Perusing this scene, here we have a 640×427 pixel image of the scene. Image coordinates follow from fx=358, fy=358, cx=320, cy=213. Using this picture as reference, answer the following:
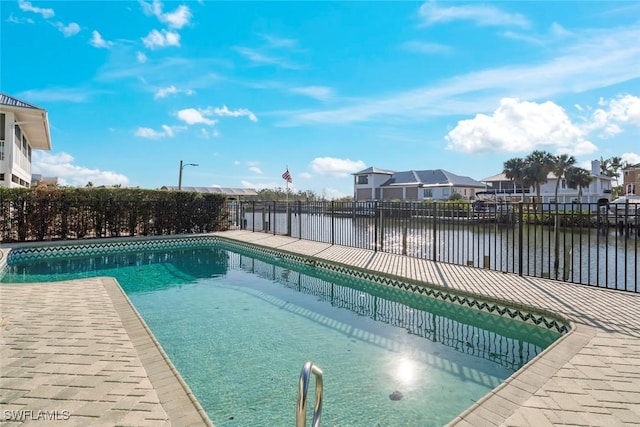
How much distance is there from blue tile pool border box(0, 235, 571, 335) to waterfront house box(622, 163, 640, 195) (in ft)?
143

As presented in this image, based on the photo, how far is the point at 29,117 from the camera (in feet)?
55.8

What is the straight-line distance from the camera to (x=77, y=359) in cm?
335

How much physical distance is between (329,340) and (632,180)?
158ft

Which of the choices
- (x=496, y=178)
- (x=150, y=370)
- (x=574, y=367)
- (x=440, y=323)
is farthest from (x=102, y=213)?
(x=496, y=178)

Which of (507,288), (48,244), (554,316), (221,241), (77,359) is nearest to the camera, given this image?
(77,359)

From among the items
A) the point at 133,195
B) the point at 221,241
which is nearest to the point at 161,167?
the point at 133,195

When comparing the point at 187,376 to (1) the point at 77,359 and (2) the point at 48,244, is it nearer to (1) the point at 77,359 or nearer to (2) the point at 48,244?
(1) the point at 77,359

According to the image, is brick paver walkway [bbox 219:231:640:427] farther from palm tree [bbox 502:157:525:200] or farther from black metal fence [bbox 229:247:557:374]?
palm tree [bbox 502:157:525:200]

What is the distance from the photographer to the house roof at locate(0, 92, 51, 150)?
50.8ft

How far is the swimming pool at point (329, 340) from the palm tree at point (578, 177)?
4076 cm

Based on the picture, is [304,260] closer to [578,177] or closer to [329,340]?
[329,340]

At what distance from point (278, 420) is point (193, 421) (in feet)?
2.73

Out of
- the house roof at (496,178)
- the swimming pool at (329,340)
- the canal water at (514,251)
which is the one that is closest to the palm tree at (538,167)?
the house roof at (496,178)

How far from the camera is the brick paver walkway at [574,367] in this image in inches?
98.4
